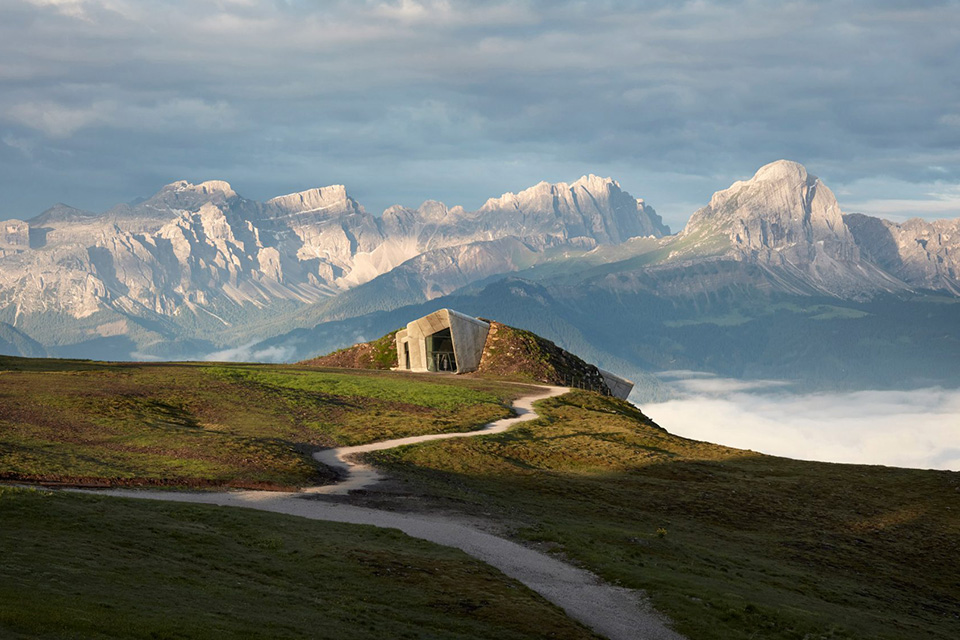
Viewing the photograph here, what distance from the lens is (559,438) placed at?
7481 centimetres

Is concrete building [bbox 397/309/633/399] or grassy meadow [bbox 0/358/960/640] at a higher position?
concrete building [bbox 397/309/633/399]

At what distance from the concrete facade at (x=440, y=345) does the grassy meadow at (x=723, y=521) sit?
45.0 meters

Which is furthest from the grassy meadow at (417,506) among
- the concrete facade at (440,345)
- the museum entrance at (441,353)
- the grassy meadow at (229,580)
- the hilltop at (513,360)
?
the museum entrance at (441,353)

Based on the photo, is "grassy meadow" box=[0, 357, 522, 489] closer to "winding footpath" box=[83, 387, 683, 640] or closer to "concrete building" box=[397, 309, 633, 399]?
"winding footpath" box=[83, 387, 683, 640]

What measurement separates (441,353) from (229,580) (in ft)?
329

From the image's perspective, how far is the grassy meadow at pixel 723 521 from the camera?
3684 centimetres

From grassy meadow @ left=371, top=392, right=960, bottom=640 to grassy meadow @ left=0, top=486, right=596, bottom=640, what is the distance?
760 cm

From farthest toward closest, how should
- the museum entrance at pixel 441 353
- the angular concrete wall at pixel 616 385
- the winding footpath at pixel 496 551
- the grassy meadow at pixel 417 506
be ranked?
the angular concrete wall at pixel 616 385 → the museum entrance at pixel 441 353 → the winding footpath at pixel 496 551 → the grassy meadow at pixel 417 506

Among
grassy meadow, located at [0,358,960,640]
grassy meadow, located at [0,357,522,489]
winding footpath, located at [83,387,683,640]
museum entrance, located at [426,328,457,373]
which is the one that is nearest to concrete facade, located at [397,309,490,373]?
museum entrance, located at [426,328,457,373]

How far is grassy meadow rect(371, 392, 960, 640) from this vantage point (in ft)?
121

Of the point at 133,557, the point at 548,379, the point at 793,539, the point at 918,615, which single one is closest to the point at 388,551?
the point at 133,557

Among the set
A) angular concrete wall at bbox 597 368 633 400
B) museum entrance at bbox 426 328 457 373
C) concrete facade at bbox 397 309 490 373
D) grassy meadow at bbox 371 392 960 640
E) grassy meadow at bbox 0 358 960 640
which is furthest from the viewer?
angular concrete wall at bbox 597 368 633 400

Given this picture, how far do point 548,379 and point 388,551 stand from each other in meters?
87.3

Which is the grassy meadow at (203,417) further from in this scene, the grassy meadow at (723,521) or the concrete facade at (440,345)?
the concrete facade at (440,345)
